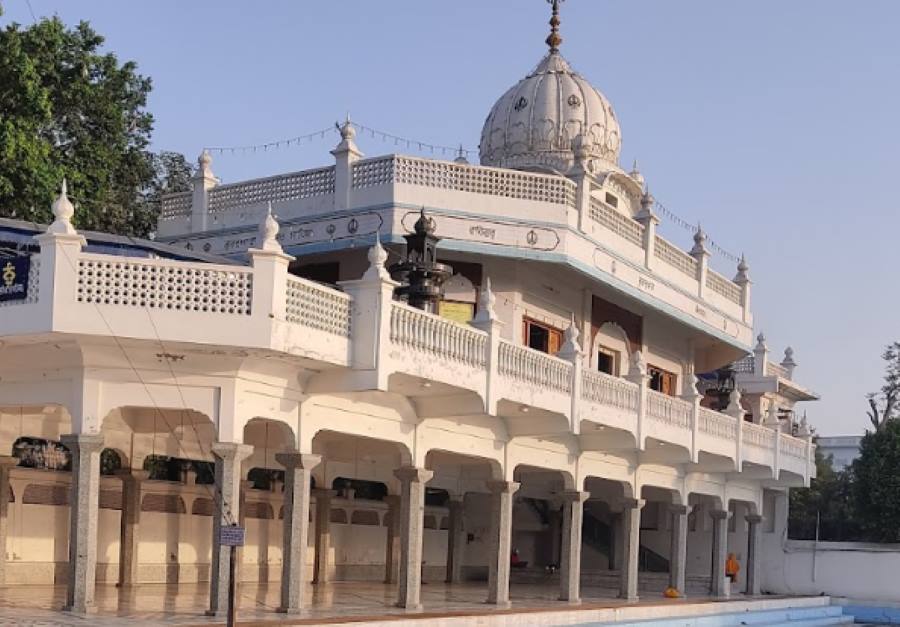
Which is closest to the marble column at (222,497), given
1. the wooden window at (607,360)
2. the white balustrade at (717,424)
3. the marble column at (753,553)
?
the wooden window at (607,360)

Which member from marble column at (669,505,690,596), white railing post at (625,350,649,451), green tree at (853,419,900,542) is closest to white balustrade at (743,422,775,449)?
marble column at (669,505,690,596)

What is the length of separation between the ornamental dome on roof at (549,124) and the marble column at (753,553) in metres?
9.42

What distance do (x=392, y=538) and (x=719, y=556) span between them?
883 centimetres

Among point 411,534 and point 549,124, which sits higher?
point 549,124

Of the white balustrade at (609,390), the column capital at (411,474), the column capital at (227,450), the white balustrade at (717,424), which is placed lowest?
the column capital at (411,474)

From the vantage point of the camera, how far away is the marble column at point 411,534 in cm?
1775

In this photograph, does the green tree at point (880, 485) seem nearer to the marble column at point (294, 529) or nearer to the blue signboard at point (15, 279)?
the marble column at point (294, 529)

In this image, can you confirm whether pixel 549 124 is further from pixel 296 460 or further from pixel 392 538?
pixel 296 460

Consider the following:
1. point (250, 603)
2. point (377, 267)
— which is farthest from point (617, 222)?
point (250, 603)

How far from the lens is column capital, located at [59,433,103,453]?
552 inches

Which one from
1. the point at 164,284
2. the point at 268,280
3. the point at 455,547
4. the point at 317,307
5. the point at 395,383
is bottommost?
the point at 455,547

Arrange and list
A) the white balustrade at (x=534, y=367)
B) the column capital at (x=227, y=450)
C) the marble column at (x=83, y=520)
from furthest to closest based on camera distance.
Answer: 1. the white balustrade at (x=534, y=367)
2. the column capital at (x=227, y=450)
3. the marble column at (x=83, y=520)

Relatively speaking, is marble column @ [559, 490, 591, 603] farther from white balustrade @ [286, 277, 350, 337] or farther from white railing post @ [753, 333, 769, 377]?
white railing post @ [753, 333, 769, 377]

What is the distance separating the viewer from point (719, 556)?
28.9 meters
